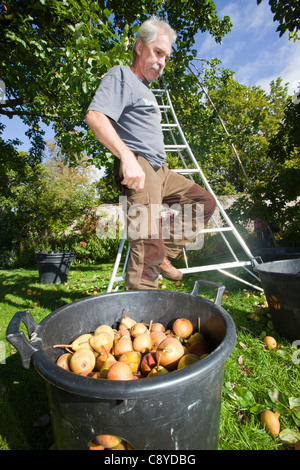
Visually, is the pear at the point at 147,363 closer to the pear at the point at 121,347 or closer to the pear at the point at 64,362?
the pear at the point at 121,347

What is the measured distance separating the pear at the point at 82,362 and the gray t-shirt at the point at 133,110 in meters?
1.31

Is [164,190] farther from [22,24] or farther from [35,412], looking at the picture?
[22,24]

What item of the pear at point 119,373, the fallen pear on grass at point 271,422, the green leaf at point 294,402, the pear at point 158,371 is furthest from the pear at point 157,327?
the green leaf at point 294,402

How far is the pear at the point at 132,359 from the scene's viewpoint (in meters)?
0.99

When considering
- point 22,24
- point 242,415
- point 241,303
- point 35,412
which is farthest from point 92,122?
point 22,24

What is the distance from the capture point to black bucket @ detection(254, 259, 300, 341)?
1.71m

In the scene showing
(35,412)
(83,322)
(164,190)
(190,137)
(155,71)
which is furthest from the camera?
(190,137)

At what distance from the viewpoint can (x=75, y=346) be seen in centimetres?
104

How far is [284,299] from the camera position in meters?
1.80

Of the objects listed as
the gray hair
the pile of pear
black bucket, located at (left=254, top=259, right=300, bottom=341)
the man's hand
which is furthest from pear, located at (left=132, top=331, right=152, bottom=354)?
the gray hair

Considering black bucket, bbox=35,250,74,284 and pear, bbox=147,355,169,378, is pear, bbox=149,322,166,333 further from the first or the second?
black bucket, bbox=35,250,74,284

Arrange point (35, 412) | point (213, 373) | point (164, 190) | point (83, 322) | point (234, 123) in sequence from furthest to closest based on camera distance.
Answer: point (234, 123), point (164, 190), point (35, 412), point (83, 322), point (213, 373)
